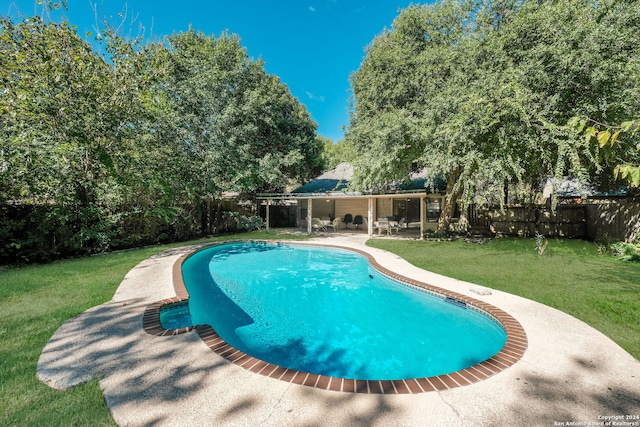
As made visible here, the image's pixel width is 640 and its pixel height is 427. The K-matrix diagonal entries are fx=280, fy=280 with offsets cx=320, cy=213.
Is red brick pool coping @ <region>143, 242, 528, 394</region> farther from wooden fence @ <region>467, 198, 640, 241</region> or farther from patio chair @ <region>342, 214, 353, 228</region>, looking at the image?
patio chair @ <region>342, 214, 353, 228</region>

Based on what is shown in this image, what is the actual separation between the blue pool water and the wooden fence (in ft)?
21.2

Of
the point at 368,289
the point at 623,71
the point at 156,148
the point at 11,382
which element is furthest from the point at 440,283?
the point at 156,148

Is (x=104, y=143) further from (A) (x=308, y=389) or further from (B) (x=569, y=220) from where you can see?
(B) (x=569, y=220)

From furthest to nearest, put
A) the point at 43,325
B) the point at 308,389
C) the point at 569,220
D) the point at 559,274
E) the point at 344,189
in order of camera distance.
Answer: the point at 344,189 < the point at 569,220 < the point at 559,274 < the point at 43,325 < the point at 308,389

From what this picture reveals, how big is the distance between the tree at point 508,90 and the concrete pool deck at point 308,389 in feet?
20.4

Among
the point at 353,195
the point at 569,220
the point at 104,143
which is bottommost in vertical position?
the point at 569,220

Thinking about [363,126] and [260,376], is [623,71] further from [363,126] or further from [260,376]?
[260,376]

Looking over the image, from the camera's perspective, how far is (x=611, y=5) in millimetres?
9000

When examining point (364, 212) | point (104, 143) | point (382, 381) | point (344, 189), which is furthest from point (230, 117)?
point (382, 381)

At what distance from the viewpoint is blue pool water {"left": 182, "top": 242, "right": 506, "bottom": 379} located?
14.0ft

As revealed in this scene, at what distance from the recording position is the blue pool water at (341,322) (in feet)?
14.0

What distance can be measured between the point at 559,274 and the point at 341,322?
598 cm

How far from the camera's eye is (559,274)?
7246 millimetres

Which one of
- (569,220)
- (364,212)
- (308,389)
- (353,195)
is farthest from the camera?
(364,212)
